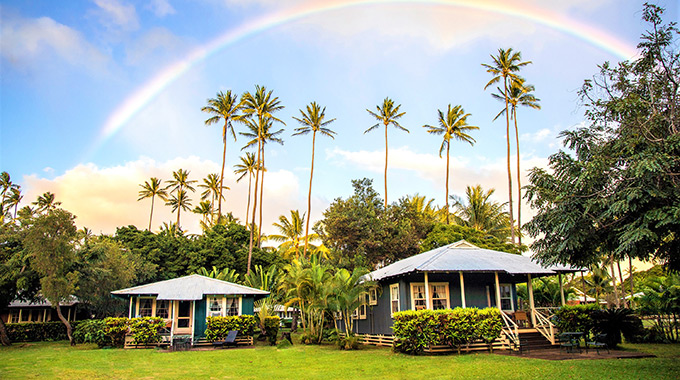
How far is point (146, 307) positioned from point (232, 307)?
410cm

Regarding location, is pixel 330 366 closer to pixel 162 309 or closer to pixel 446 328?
pixel 446 328

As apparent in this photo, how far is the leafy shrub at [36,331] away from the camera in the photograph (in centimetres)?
2562

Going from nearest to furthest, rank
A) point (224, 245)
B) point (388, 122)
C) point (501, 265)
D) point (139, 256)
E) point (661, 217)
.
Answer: point (661, 217), point (501, 265), point (139, 256), point (224, 245), point (388, 122)

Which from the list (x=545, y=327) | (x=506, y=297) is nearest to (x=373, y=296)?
(x=506, y=297)

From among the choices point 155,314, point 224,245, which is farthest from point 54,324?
point 224,245

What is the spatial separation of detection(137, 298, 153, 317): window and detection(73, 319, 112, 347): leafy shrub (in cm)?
177

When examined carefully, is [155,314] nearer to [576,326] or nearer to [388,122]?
[576,326]

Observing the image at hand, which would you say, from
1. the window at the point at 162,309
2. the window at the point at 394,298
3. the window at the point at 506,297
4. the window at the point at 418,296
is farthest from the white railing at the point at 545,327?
the window at the point at 162,309

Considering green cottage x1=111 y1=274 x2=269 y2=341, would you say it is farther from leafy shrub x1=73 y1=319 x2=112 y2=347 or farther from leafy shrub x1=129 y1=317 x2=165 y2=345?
leafy shrub x1=73 y1=319 x2=112 y2=347

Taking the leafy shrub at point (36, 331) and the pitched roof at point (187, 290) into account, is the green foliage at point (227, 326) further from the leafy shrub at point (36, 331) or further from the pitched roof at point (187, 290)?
the leafy shrub at point (36, 331)

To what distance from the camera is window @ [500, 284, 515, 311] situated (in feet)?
65.9

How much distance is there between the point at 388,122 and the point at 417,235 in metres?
13.0

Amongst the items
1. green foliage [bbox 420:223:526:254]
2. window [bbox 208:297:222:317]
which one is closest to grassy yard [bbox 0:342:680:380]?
window [bbox 208:297:222:317]

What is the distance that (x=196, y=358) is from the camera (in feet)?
52.4
